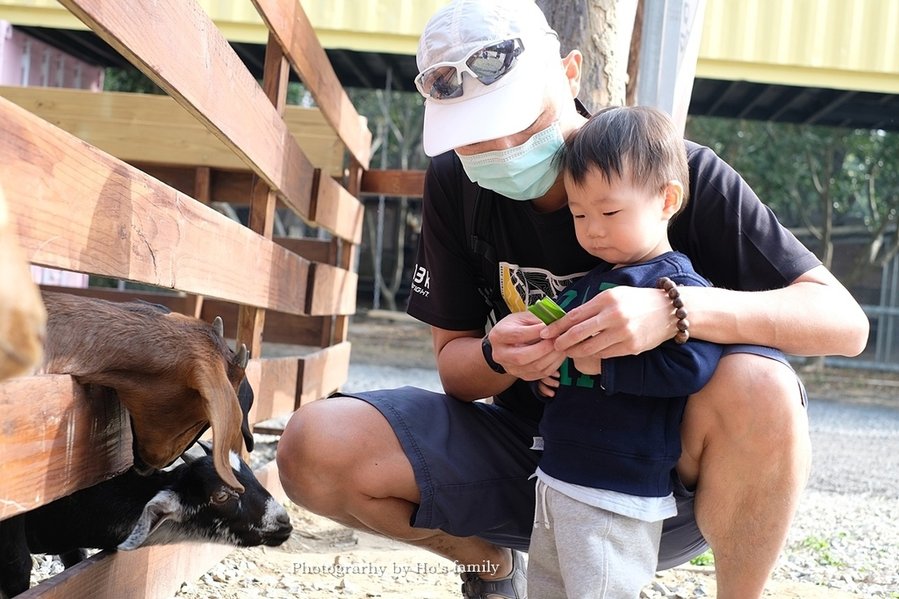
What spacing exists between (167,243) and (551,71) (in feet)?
3.72

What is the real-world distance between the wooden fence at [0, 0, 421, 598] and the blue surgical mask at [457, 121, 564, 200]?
0.76 m

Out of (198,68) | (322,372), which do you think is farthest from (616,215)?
(322,372)

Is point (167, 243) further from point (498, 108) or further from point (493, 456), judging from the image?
point (493, 456)

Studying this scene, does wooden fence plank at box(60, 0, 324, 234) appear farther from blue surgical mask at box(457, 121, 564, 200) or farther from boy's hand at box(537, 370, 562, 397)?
boy's hand at box(537, 370, 562, 397)

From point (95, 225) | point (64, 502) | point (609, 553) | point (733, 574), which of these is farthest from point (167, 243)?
point (733, 574)

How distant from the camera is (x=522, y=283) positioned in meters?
2.82

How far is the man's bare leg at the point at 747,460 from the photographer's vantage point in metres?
2.34

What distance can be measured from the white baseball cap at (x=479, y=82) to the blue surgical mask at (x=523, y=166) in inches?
2.2

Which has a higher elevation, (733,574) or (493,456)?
(493,456)

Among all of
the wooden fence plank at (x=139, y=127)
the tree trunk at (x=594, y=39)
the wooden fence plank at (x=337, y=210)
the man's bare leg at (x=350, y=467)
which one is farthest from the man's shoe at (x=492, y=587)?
the wooden fence plank at (x=139, y=127)

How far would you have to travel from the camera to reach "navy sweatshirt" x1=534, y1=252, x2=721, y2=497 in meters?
2.32

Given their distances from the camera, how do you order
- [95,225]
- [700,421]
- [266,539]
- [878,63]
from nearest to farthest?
[95,225] → [700,421] → [266,539] → [878,63]

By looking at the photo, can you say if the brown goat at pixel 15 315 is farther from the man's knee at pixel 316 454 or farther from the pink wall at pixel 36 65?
the pink wall at pixel 36 65

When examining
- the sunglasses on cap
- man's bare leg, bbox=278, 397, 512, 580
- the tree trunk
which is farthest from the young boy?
the tree trunk
